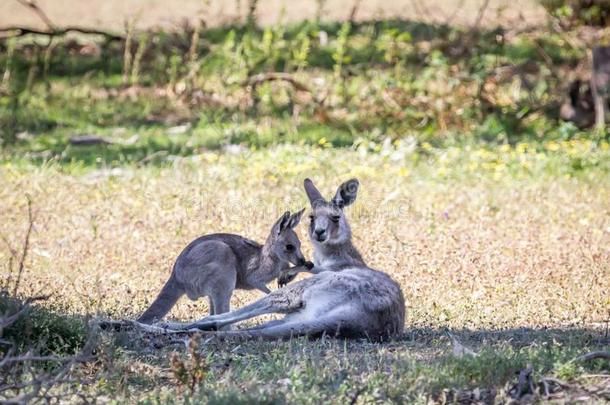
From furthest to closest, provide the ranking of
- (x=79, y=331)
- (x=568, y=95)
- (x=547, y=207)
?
(x=568, y=95) < (x=547, y=207) < (x=79, y=331)

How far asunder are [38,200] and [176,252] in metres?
2.04

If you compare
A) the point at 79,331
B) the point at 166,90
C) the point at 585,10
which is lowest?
the point at 79,331

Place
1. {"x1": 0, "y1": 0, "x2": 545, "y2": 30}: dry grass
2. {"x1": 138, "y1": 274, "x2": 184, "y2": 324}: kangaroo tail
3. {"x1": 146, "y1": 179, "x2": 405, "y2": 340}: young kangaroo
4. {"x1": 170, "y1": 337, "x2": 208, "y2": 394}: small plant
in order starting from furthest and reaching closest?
{"x1": 0, "y1": 0, "x2": 545, "y2": 30}: dry grass < {"x1": 138, "y1": 274, "x2": 184, "y2": 324}: kangaroo tail < {"x1": 146, "y1": 179, "x2": 405, "y2": 340}: young kangaroo < {"x1": 170, "y1": 337, "x2": 208, "y2": 394}: small plant

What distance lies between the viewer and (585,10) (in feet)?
48.1

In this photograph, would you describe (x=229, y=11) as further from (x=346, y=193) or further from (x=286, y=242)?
(x=286, y=242)

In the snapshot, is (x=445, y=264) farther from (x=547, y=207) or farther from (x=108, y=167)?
(x=108, y=167)

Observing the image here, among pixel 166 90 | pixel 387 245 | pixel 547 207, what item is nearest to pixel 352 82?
pixel 166 90

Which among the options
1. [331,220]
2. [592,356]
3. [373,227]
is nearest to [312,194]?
[331,220]

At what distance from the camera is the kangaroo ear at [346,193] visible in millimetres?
8202

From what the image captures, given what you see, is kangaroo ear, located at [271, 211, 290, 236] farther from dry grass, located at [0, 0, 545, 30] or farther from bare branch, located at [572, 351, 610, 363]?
dry grass, located at [0, 0, 545, 30]

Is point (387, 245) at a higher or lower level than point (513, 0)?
lower

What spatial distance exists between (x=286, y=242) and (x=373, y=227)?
171 cm

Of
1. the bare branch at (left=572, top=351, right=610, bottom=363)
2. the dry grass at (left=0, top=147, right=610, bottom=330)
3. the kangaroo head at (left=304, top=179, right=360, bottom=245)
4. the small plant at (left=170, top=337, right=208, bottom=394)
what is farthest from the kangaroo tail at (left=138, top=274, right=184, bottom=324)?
the bare branch at (left=572, top=351, right=610, bottom=363)

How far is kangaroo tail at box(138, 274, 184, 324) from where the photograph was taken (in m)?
7.18
